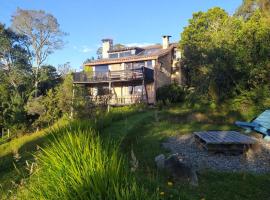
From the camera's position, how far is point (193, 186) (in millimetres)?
6070

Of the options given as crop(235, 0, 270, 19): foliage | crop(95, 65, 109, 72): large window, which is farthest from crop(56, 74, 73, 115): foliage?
crop(235, 0, 270, 19): foliage

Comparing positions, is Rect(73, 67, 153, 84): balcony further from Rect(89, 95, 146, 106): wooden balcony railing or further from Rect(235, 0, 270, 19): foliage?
Rect(235, 0, 270, 19): foliage

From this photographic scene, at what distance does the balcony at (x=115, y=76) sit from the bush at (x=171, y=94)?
2.30 metres

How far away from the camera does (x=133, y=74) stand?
98.7 ft

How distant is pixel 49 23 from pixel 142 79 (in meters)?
20.1

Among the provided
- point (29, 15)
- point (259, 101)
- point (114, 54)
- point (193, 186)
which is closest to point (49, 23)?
point (29, 15)

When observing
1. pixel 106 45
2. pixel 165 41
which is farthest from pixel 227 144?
pixel 106 45

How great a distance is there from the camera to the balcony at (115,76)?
29938 millimetres

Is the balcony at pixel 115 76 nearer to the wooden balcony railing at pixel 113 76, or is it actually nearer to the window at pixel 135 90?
the wooden balcony railing at pixel 113 76

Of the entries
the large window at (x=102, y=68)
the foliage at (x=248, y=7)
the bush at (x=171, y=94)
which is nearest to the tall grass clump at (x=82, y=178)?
the bush at (x=171, y=94)

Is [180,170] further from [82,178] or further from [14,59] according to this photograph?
[14,59]

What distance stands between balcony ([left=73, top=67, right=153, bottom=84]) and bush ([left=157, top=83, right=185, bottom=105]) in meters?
2.30

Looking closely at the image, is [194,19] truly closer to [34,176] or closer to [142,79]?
[142,79]

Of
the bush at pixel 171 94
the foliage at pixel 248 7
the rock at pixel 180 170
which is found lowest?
the rock at pixel 180 170
